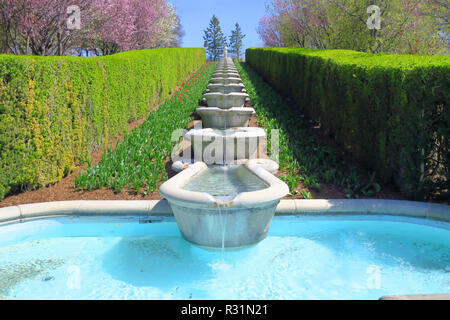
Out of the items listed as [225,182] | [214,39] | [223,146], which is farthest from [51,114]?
[214,39]

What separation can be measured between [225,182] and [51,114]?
321 cm

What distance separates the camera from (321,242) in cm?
496

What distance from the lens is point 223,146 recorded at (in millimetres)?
6730

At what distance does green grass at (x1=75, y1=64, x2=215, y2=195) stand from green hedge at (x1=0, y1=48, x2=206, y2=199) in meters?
A: 0.52

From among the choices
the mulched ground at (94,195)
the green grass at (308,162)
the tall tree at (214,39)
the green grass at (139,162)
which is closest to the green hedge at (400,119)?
the green grass at (308,162)

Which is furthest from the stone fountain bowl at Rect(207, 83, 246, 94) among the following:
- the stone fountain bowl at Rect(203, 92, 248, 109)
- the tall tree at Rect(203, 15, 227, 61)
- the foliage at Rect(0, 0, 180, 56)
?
the tall tree at Rect(203, 15, 227, 61)

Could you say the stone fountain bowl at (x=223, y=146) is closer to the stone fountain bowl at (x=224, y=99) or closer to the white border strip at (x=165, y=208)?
the white border strip at (x=165, y=208)

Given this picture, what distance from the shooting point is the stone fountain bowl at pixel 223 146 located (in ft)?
21.9

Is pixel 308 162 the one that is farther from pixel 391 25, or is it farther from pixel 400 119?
pixel 391 25

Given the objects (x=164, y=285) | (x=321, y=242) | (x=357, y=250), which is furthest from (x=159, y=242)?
(x=357, y=250)

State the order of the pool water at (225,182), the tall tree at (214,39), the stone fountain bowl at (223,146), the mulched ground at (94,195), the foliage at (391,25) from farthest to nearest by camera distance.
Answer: the tall tree at (214,39) < the foliage at (391,25) < the stone fountain bowl at (223,146) < the mulched ground at (94,195) < the pool water at (225,182)

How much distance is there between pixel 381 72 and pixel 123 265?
4.93 m
